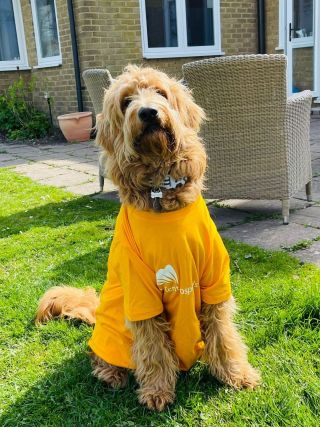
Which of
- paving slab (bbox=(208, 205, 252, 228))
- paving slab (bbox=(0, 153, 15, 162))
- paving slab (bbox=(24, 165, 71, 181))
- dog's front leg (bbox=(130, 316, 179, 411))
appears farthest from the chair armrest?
paving slab (bbox=(0, 153, 15, 162))

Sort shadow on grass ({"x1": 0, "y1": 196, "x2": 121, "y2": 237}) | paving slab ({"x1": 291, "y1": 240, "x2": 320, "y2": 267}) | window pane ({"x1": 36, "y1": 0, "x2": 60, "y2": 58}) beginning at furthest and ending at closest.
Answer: window pane ({"x1": 36, "y1": 0, "x2": 60, "y2": 58}), shadow on grass ({"x1": 0, "y1": 196, "x2": 121, "y2": 237}), paving slab ({"x1": 291, "y1": 240, "x2": 320, "y2": 267})

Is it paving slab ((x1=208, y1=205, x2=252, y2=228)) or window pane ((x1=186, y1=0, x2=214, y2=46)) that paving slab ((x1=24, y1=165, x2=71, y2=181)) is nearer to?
paving slab ((x1=208, y1=205, x2=252, y2=228))

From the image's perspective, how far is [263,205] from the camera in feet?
14.3

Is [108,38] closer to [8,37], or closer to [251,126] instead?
[8,37]

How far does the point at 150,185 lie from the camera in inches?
74.5

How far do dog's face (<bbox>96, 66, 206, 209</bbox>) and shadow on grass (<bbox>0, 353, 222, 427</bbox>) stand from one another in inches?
35.5

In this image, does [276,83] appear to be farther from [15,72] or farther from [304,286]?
[15,72]

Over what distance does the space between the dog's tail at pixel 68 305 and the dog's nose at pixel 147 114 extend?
→ 1.28m

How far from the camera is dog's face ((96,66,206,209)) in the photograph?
1.77 m

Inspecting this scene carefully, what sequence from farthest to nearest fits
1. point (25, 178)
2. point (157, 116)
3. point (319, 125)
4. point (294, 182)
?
point (319, 125) < point (25, 178) < point (294, 182) < point (157, 116)

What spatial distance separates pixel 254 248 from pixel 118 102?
1.88 meters

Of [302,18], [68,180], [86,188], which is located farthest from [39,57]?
[86,188]

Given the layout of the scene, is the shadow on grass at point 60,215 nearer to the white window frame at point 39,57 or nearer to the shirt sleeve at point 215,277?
the shirt sleeve at point 215,277

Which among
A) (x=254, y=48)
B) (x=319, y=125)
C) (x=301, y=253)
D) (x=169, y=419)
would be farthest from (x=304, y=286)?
(x=254, y=48)
